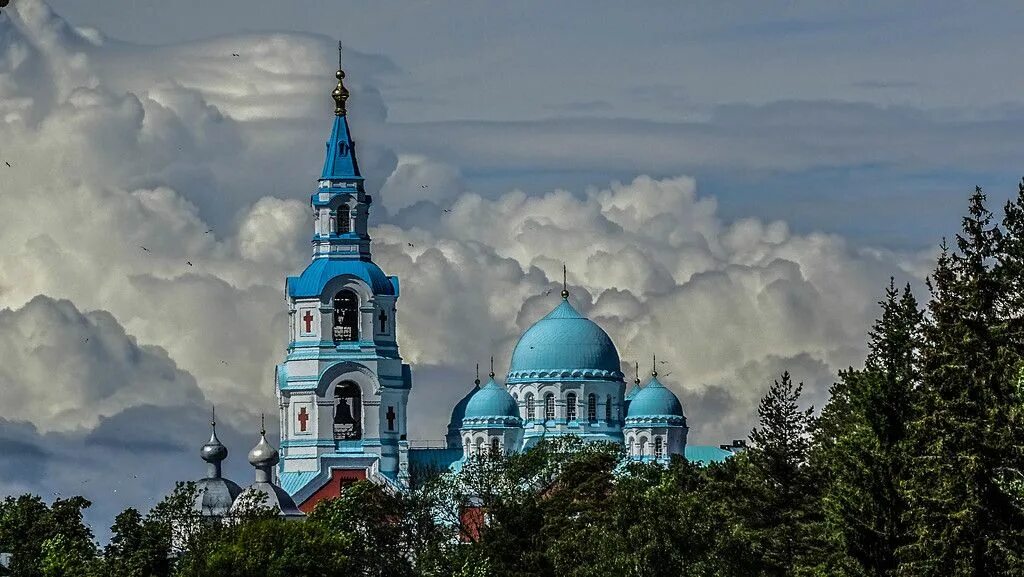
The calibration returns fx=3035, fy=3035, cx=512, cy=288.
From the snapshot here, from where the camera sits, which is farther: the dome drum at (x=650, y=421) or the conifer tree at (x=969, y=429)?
the dome drum at (x=650, y=421)

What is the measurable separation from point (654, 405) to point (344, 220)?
22429mm

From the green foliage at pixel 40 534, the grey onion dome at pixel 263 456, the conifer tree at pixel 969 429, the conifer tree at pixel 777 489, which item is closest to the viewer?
the conifer tree at pixel 969 429

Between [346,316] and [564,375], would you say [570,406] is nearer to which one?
[564,375]

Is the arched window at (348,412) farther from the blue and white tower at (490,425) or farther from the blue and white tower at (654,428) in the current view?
the blue and white tower at (654,428)

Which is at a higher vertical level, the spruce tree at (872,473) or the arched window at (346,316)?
the arched window at (346,316)

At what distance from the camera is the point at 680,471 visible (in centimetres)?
9775

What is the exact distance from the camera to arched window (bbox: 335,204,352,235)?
122m

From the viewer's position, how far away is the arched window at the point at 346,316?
400ft

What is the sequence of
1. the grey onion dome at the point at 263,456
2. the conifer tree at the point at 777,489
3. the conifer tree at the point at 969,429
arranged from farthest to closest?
the grey onion dome at the point at 263,456, the conifer tree at the point at 777,489, the conifer tree at the point at 969,429

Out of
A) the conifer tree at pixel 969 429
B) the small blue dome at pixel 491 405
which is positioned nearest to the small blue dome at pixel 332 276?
the small blue dome at pixel 491 405

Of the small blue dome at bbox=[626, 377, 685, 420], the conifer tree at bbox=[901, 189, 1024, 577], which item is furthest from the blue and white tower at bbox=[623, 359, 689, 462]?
the conifer tree at bbox=[901, 189, 1024, 577]

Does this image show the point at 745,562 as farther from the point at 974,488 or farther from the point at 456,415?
the point at 456,415

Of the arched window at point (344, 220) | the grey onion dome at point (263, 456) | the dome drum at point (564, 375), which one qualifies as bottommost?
the grey onion dome at point (263, 456)

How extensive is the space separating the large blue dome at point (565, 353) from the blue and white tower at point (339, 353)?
1619 cm
